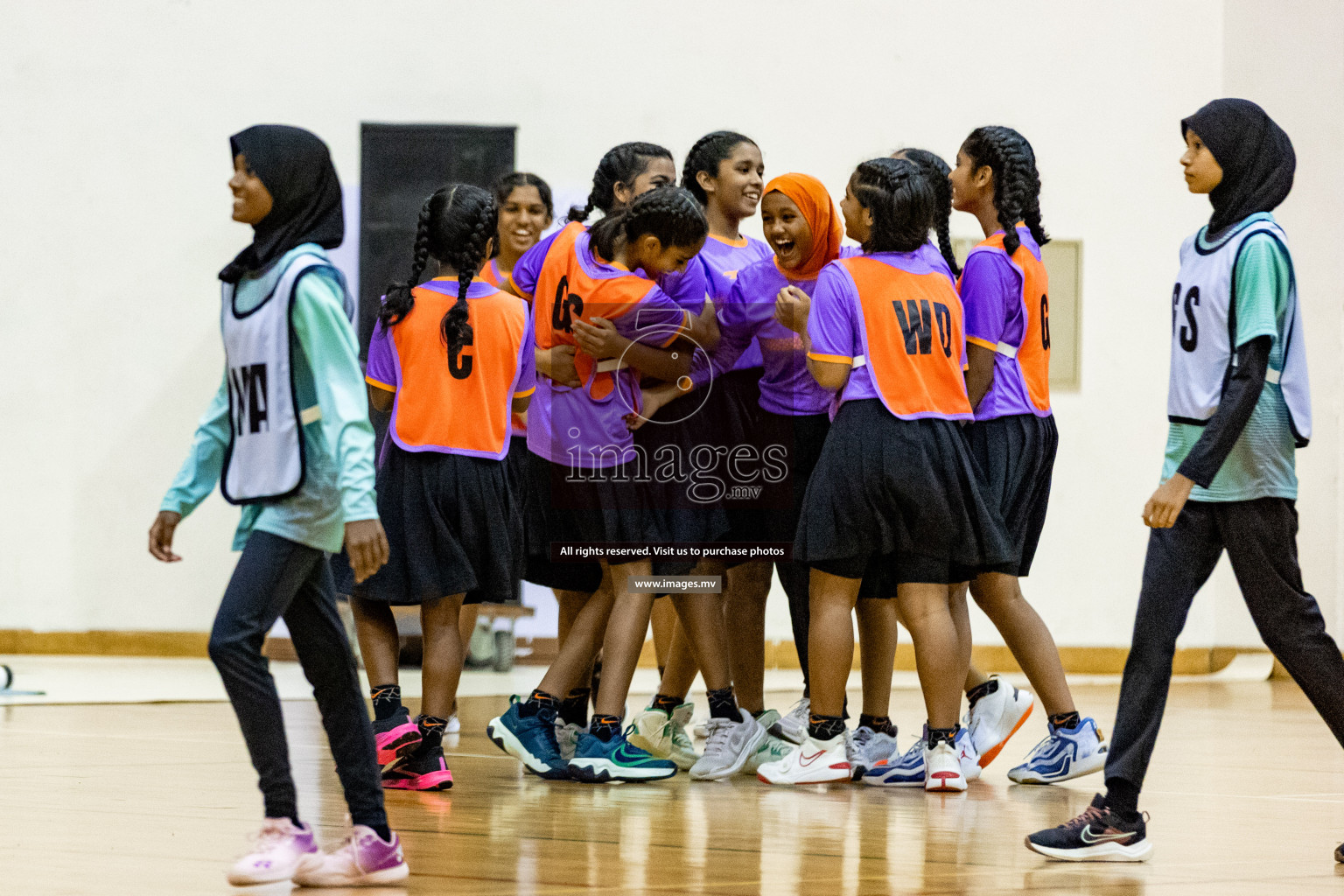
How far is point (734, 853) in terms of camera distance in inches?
106

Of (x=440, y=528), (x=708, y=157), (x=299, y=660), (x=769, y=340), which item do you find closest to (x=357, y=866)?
(x=299, y=660)

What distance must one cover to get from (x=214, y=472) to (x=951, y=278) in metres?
1.89

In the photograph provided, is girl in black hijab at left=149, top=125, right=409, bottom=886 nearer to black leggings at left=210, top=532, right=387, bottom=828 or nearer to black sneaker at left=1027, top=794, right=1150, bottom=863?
black leggings at left=210, top=532, right=387, bottom=828

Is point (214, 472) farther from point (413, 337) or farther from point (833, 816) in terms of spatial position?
point (833, 816)

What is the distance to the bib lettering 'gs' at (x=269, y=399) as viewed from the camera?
240 centimetres

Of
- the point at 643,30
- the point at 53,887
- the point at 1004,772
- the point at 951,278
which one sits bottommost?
the point at 1004,772

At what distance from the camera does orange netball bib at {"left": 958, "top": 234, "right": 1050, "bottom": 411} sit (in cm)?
376

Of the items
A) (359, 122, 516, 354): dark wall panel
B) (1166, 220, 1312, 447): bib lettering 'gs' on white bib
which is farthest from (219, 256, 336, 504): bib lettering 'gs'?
(359, 122, 516, 354): dark wall panel

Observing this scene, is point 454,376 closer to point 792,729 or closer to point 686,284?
point 686,284

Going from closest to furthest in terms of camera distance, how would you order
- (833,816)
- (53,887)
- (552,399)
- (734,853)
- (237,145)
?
(53,887)
(237,145)
(734,853)
(833,816)
(552,399)

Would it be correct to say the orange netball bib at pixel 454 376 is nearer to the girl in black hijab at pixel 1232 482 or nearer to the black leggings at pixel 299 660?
the black leggings at pixel 299 660

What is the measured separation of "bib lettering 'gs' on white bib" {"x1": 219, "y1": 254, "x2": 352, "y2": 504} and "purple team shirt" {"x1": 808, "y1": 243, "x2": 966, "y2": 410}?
4.49ft

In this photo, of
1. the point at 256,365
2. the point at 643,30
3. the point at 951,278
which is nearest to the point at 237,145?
the point at 256,365

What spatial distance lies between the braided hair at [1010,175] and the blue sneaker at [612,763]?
5.34 feet
